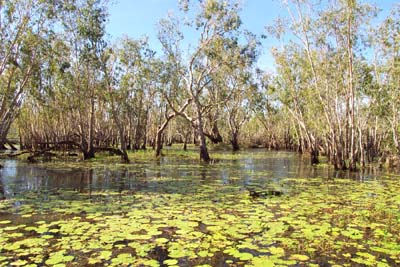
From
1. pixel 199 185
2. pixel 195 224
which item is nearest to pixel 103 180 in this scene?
pixel 199 185

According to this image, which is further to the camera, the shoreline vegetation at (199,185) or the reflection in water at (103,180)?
the reflection in water at (103,180)

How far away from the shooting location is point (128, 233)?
20.8ft

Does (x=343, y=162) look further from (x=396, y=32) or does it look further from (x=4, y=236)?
(x=4, y=236)

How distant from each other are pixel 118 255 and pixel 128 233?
1.07 m

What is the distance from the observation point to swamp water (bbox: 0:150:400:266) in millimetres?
5281

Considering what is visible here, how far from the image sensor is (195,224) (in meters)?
7.03

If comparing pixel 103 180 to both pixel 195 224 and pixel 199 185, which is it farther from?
pixel 195 224

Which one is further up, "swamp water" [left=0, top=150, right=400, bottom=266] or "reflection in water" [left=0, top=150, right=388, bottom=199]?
"reflection in water" [left=0, top=150, right=388, bottom=199]

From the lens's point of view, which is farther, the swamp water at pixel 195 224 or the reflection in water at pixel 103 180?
the reflection in water at pixel 103 180

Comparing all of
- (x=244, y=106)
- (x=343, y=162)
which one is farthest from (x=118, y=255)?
(x=244, y=106)

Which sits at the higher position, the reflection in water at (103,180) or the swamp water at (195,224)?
the reflection in water at (103,180)

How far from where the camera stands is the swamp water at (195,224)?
208 inches

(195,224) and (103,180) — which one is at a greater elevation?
(103,180)

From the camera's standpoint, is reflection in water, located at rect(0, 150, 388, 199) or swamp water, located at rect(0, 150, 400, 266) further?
reflection in water, located at rect(0, 150, 388, 199)
